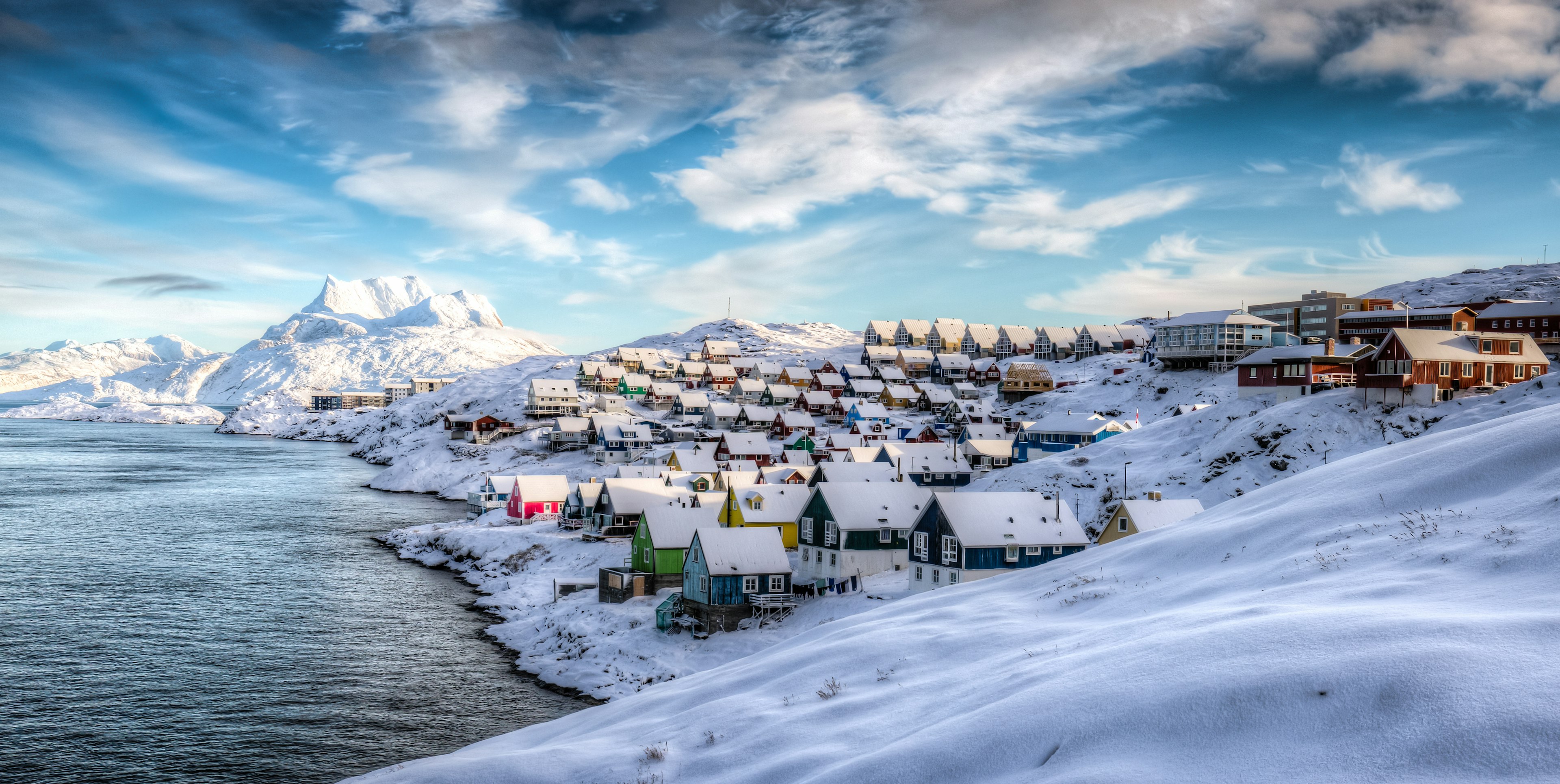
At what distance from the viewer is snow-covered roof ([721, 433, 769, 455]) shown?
314ft

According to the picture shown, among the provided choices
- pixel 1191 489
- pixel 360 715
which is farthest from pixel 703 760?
pixel 1191 489

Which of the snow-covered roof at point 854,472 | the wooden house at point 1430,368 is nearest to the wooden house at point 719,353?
the snow-covered roof at point 854,472

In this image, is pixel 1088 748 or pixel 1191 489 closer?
pixel 1088 748

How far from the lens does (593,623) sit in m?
46.2

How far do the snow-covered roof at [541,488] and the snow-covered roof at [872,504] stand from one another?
120 ft

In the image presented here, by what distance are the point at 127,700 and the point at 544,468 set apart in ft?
247

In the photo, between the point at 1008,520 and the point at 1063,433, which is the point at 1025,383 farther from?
the point at 1008,520

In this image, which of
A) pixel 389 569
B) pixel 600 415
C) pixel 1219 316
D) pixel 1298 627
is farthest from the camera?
pixel 600 415

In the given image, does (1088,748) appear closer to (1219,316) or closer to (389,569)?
(389,569)

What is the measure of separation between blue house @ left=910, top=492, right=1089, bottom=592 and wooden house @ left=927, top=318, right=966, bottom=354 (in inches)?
4924

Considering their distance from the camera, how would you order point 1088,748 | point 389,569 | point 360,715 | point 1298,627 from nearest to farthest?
1. point 1088,748
2. point 1298,627
3. point 360,715
4. point 389,569

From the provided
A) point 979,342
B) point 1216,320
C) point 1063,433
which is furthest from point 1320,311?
point 1063,433

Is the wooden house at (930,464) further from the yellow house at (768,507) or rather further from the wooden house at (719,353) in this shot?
the wooden house at (719,353)

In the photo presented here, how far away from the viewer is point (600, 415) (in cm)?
12450
